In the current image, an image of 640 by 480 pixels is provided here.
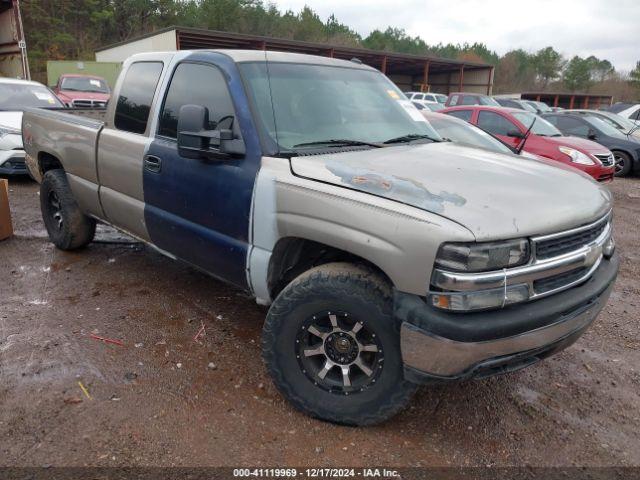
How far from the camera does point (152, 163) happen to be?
3.50 metres

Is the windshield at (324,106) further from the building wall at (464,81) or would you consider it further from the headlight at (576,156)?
the building wall at (464,81)

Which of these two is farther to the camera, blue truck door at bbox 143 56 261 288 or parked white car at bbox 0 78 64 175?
parked white car at bbox 0 78 64 175

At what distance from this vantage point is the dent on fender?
2.27m

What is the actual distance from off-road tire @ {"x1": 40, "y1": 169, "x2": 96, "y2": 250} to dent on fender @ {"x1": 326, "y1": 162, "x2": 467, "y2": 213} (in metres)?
3.31

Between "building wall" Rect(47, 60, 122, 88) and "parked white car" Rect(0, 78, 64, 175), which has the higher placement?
"building wall" Rect(47, 60, 122, 88)

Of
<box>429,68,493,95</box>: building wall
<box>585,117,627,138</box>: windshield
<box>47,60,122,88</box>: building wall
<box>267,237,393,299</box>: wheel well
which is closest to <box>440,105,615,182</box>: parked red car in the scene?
<box>585,117,627,138</box>: windshield

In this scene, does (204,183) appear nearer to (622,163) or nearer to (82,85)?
(622,163)

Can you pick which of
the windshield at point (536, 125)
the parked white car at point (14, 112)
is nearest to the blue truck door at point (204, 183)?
the parked white car at point (14, 112)

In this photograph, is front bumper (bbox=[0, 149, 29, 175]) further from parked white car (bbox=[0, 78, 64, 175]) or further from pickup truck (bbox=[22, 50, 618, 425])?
pickup truck (bbox=[22, 50, 618, 425])

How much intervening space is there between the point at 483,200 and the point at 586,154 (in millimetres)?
7886

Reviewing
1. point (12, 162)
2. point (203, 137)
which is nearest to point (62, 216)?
point (203, 137)

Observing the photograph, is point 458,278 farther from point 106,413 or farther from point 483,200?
point 106,413

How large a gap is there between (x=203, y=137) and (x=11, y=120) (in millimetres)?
6820

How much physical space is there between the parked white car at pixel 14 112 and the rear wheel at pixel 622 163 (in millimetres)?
12270
